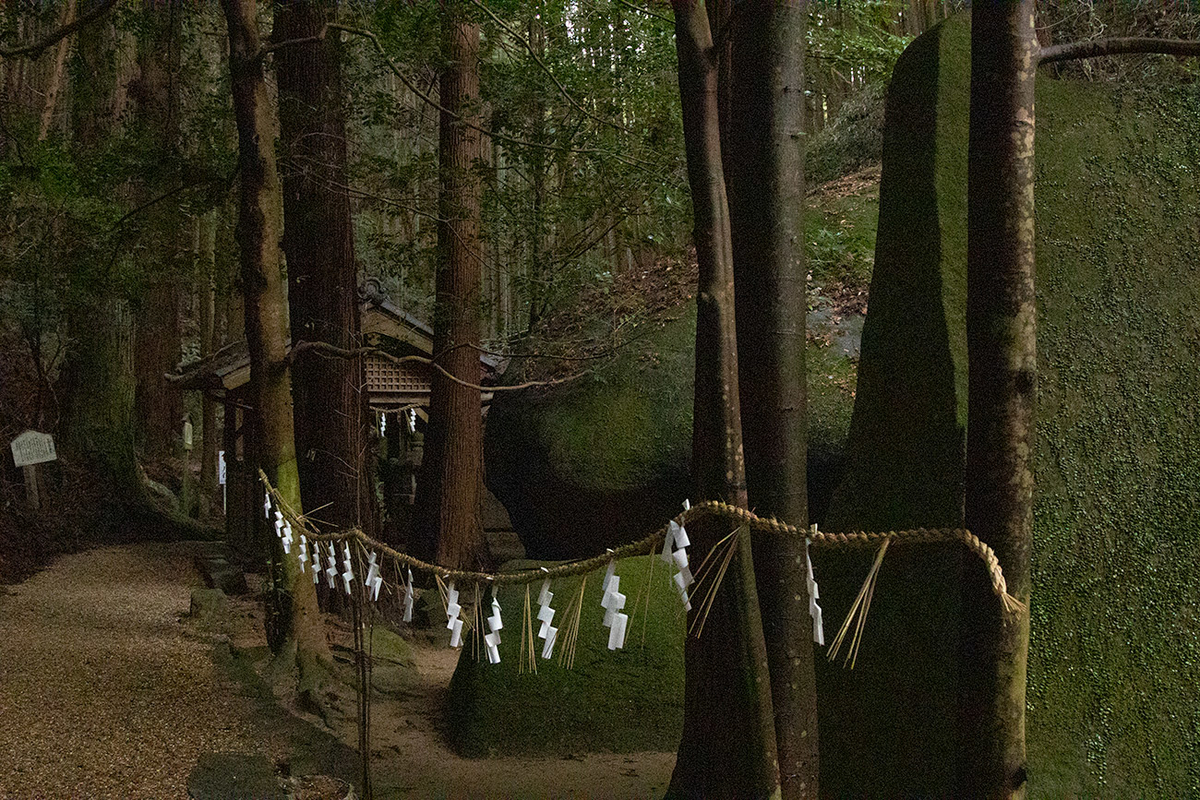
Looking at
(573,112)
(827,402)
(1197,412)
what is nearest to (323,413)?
(573,112)


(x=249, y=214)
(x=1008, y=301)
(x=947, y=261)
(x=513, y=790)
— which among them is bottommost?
(x=513, y=790)

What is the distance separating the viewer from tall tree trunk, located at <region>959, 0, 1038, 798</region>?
7.55 ft

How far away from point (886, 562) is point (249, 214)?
479cm

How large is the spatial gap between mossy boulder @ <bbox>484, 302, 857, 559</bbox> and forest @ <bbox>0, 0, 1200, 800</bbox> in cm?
5

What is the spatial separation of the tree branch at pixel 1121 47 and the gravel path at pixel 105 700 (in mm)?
4444

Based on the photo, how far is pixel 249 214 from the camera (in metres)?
6.54

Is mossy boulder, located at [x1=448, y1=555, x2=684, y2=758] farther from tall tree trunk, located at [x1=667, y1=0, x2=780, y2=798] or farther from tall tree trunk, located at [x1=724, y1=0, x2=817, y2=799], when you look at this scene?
tall tree trunk, located at [x1=724, y1=0, x2=817, y2=799]

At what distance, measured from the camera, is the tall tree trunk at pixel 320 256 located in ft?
27.5

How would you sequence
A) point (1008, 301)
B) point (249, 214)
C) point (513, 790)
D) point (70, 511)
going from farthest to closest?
1. point (70, 511)
2. point (249, 214)
3. point (513, 790)
4. point (1008, 301)

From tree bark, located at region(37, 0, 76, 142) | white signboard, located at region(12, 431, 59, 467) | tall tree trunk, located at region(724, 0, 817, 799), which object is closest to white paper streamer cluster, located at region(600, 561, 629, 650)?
tall tree trunk, located at region(724, 0, 817, 799)

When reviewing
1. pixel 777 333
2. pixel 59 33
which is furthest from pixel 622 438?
pixel 777 333

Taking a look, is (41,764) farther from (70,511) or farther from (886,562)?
(70,511)

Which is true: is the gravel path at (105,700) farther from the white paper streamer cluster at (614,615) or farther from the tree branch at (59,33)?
the tree branch at (59,33)

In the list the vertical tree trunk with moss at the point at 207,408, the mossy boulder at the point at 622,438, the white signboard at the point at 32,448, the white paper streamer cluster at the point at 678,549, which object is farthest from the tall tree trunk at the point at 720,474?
the vertical tree trunk with moss at the point at 207,408
